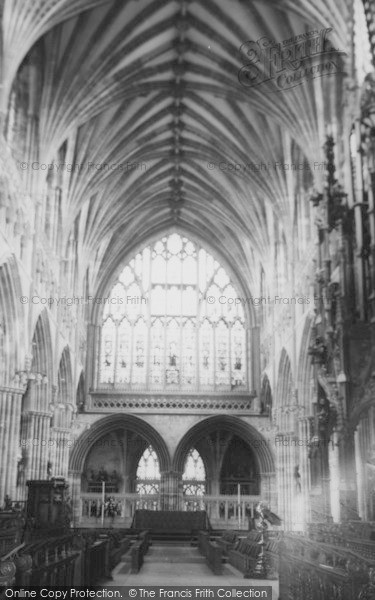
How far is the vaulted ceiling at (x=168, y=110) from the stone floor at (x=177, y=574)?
13.4 metres

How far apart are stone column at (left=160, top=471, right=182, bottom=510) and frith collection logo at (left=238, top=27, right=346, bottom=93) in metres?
20.3

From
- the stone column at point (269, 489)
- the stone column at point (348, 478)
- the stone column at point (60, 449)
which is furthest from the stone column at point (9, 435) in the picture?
the stone column at point (269, 489)

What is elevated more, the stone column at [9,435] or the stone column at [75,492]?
the stone column at [9,435]

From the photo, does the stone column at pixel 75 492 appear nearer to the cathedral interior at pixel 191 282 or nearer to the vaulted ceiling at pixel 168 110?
the cathedral interior at pixel 191 282

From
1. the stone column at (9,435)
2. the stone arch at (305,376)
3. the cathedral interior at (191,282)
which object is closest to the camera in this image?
the cathedral interior at (191,282)

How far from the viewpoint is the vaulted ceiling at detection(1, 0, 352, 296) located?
24719 millimetres

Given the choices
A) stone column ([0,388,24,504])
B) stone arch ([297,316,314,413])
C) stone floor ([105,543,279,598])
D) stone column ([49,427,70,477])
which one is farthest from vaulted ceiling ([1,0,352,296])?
stone floor ([105,543,279,598])

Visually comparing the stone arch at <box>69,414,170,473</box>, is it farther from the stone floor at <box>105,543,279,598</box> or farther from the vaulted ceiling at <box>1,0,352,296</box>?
the stone floor at <box>105,543,279,598</box>

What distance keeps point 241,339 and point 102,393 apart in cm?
854

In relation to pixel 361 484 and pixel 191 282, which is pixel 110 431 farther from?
pixel 361 484

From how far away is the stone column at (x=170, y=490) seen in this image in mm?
37062

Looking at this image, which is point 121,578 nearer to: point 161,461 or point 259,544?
point 259,544

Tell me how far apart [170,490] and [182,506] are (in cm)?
103

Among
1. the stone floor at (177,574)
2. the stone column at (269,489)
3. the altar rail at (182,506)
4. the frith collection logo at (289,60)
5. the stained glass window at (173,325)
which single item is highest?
the frith collection logo at (289,60)
